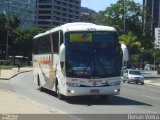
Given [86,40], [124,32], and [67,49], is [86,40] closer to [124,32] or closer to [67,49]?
[67,49]

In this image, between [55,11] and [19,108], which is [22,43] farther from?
[19,108]

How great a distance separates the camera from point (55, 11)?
547ft

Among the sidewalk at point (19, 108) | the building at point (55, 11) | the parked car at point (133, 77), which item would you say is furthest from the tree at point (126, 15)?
the building at point (55, 11)

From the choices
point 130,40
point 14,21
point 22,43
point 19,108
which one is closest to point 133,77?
point 130,40

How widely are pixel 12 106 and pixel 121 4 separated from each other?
6648 cm

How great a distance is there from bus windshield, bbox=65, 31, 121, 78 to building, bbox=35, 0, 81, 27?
14122 centimetres

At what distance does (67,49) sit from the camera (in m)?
22.2

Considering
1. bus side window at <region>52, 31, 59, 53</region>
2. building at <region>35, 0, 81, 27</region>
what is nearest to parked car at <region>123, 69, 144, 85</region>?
bus side window at <region>52, 31, 59, 53</region>

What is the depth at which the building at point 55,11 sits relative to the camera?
166 meters

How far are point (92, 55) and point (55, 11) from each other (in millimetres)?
145633

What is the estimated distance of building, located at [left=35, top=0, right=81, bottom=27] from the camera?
543 feet

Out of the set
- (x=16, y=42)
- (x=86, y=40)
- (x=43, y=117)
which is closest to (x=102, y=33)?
(x=86, y=40)

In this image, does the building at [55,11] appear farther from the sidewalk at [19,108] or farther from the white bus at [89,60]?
the sidewalk at [19,108]

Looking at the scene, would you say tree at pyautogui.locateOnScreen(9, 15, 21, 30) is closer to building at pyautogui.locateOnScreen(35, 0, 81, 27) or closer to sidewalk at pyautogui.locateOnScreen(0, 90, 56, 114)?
building at pyautogui.locateOnScreen(35, 0, 81, 27)
